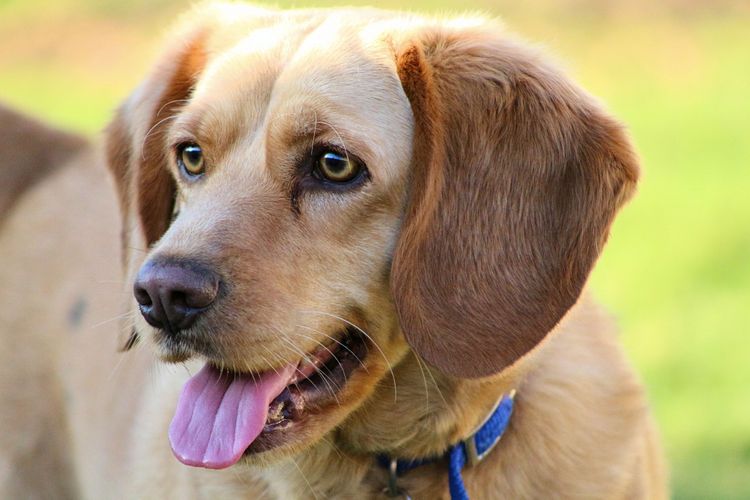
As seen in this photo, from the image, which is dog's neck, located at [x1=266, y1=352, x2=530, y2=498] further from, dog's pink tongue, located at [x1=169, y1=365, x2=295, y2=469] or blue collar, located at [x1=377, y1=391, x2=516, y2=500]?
dog's pink tongue, located at [x1=169, y1=365, x2=295, y2=469]

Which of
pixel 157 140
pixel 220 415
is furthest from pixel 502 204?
pixel 157 140

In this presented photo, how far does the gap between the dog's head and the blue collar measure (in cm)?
28

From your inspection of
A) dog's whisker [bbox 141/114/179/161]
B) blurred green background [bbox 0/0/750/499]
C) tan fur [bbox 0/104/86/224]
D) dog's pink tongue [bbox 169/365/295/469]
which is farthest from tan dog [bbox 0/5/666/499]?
tan fur [bbox 0/104/86/224]

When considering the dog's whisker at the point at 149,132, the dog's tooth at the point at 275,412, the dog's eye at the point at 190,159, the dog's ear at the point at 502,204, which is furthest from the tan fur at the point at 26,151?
the dog's ear at the point at 502,204

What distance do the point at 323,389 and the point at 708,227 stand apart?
6.50 metres

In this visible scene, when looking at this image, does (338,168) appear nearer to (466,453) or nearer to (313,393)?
(313,393)

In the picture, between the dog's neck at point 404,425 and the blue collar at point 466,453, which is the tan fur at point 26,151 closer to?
the dog's neck at point 404,425

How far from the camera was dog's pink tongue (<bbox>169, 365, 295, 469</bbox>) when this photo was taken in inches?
126

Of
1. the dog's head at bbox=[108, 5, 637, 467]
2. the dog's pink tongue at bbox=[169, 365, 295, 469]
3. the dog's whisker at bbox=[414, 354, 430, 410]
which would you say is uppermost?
the dog's head at bbox=[108, 5, 637, 467]

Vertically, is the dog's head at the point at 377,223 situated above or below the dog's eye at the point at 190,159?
above

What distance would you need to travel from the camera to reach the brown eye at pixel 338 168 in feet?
10.9

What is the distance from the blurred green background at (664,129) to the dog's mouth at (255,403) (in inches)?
39.2

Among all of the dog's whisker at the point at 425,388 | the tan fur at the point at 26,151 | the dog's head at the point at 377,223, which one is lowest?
the tan fur at the point at 26,151

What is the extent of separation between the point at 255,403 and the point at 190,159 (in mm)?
799
